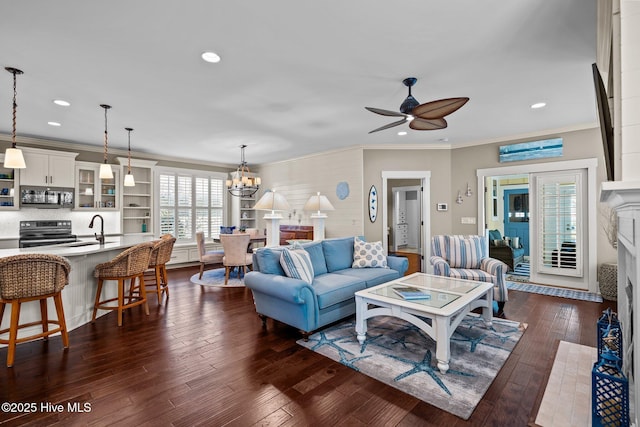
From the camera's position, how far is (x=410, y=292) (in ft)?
9.94

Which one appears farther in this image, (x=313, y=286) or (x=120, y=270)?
(x=120, y=270)

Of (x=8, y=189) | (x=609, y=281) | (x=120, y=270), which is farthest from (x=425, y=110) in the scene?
(x=8, y=189)

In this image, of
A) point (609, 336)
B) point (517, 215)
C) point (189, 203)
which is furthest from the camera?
point (517, 215)

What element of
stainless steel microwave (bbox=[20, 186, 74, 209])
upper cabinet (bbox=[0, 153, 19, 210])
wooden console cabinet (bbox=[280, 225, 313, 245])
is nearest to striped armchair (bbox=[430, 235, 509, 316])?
wooden console cabinet (bbox=[280, 225, 313, 245])

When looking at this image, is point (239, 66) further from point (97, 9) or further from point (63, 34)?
point (63, 34)

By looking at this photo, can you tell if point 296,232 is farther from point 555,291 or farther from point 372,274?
point 555,291

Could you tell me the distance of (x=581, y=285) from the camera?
4.98m

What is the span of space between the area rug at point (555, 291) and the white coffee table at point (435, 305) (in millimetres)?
2293

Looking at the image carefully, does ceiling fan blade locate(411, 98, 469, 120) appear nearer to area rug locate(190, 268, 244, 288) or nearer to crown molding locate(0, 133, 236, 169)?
area rug locate(190, 268, 244, 288)

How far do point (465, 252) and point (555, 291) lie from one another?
1907 millimetres

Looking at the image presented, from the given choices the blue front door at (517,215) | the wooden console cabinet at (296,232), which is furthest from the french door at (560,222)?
the wooden console cabinet at (296,232)

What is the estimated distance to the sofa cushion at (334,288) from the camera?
3232 mm

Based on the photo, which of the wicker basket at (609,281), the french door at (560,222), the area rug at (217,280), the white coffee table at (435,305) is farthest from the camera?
the area rug at (217,280)

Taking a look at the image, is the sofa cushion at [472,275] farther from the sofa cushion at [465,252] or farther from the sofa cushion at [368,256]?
the sofa cushion at [368,256]
